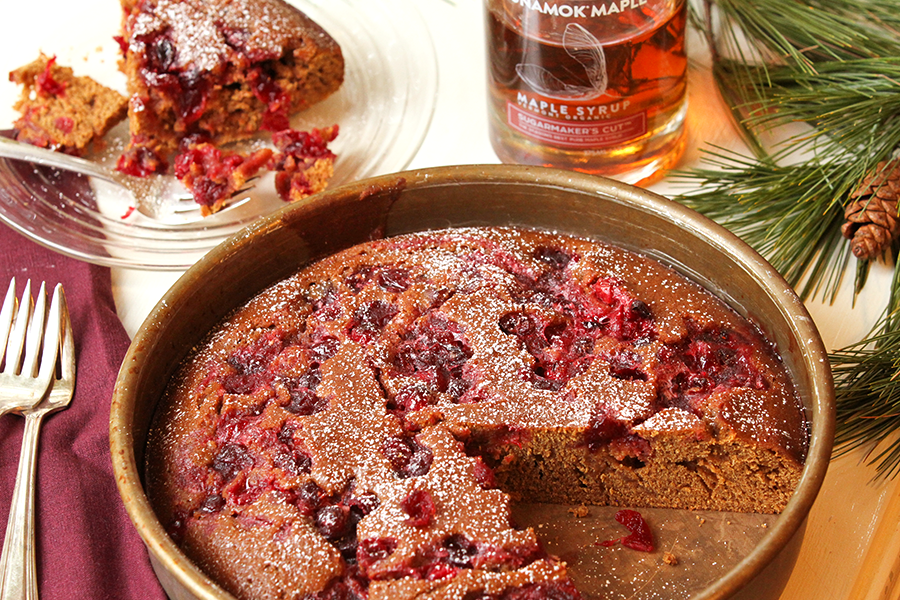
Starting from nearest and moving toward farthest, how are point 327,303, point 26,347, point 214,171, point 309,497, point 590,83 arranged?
point 309,497 < point 327,303 < point 26,347 < point 590,83 < point 214,171

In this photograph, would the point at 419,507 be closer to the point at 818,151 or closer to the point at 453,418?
the point at 453,418

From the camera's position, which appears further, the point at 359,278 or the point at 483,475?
the point at 359,278

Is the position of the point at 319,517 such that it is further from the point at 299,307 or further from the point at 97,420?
the point at 97,420

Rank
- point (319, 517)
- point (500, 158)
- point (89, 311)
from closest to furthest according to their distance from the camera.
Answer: point (319, 517), point (89, 311), point (500, 158)

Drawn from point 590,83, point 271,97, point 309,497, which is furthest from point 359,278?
point 271,97

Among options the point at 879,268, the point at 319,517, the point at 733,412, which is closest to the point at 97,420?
the point at 319,517

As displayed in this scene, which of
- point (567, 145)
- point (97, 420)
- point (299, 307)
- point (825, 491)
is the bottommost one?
point (97, 420)

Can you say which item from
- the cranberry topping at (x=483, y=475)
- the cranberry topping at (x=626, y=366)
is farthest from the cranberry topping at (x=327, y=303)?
the cranberry topping at (x=626, y=366)
